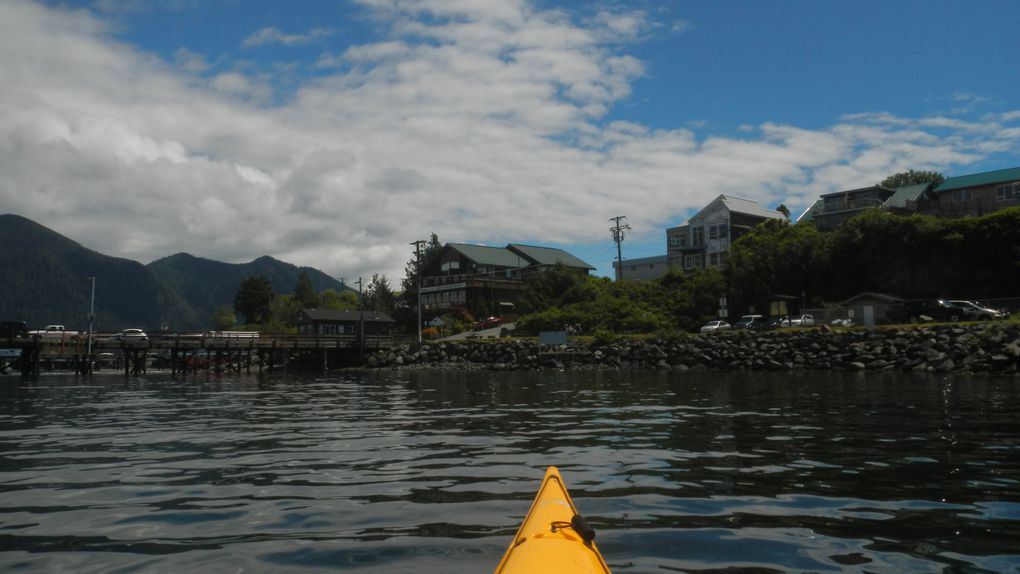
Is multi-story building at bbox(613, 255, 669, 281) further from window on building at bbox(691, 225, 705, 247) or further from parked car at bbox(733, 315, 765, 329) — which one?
parked car at bbox(733, 315, 765, 329)

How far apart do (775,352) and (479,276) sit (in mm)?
52703

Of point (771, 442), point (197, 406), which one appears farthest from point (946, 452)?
point (197, 406)

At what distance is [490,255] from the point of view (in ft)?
307

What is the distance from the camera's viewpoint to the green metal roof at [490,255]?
90.9m

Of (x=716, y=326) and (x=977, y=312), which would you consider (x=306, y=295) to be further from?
(x=977, y=312)

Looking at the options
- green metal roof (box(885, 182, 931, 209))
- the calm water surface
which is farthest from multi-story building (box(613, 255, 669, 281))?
the calm water surface

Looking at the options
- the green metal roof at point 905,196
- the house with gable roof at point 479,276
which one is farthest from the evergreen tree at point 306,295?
the green metal roof at point 905,196

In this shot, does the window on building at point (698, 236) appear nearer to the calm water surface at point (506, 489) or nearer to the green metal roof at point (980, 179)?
the green metal roof at point (980, 179)

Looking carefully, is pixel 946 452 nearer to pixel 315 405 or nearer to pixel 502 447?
pixel 502 447

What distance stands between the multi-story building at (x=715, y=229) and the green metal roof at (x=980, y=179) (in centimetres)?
1912

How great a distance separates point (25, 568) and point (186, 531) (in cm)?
127

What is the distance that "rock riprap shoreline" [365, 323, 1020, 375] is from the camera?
106 feet

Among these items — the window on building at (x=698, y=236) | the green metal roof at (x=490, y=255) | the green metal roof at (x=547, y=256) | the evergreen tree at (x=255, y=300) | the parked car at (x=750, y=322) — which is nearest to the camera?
the parked car at (x=750, y=322)

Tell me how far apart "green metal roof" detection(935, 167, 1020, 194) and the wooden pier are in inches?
2418
